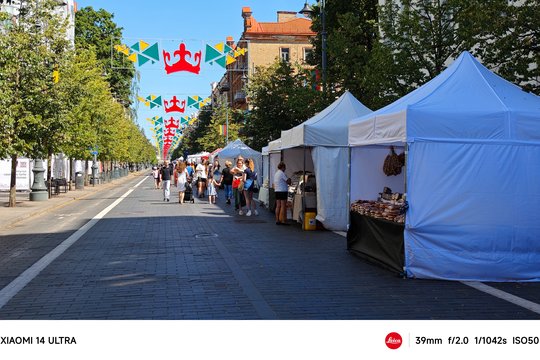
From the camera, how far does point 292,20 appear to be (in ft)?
257

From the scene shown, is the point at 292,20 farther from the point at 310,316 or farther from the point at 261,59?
Answer: the point at 310,316

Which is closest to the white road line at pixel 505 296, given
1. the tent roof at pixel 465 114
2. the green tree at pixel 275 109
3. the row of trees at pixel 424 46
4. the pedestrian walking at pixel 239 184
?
the tent roof at pixel 465 114

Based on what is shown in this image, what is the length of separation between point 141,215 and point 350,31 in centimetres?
1223

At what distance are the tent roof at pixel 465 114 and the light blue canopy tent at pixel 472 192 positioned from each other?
0.01m

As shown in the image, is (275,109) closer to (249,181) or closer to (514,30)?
(249,181)

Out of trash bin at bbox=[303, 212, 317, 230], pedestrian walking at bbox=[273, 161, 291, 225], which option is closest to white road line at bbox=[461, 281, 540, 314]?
trash bin at bbox=[303, 212, 317, 230]

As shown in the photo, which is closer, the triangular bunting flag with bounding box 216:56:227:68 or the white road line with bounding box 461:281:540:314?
the white road line with bounding box 461:281:540:314

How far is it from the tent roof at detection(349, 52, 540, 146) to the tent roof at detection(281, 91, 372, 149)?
5033 millimetres

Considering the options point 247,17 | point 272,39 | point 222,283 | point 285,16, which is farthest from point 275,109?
point 285,16

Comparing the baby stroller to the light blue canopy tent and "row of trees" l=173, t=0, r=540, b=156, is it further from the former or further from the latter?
the light blue canopy tent

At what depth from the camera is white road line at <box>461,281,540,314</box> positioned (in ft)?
22.5

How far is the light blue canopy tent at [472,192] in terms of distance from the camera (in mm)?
8578

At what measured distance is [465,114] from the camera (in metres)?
8.79
